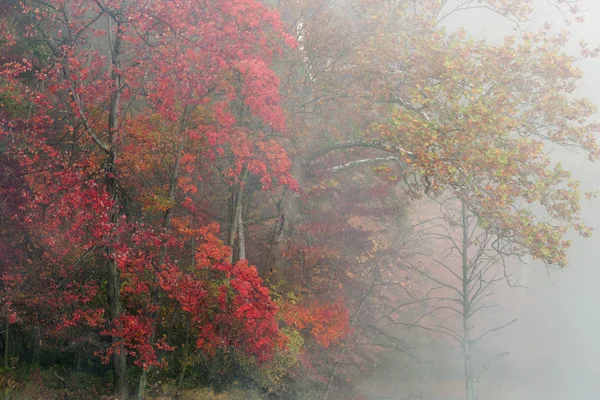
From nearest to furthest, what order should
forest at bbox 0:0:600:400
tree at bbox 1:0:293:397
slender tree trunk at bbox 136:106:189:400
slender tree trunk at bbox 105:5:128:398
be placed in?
tree at bbox 1:0:293:397, slender tree trunk at bbox 105:5:128:398, forest at bbox 0:0:600:400, slender tree trunk at bbox 136:106:189:400

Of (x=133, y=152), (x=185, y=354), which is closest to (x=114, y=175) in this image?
(x=133, y=152)

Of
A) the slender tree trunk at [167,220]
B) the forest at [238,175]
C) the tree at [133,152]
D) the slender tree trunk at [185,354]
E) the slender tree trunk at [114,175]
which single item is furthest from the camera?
the slender tree trunk at [185,354]

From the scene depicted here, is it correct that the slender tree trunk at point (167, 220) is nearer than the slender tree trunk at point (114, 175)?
No

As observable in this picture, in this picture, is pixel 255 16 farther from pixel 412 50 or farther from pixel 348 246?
pixel 348 246

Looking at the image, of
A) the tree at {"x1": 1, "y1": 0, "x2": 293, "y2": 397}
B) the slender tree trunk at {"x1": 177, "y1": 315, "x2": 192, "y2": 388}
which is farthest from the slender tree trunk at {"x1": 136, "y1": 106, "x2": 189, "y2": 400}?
the slender tree trunk at {"x1": 177, "y1": 315, "x2": 192, "y2": 388}

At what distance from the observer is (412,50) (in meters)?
18.5

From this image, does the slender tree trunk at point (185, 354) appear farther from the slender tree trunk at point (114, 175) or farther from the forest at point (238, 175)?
the slender tree trunk at point (114, 175)

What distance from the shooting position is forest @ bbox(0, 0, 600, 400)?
14.1m

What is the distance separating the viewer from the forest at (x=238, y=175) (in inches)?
553

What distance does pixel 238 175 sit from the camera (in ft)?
61.9

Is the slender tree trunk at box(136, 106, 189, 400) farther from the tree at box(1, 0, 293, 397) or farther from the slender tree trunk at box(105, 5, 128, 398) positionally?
the slender tree trunk at box(105, 5, 128, 398)

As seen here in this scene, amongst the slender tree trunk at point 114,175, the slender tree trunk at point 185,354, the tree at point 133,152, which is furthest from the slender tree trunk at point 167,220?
the slender tree trunk at point 185,354

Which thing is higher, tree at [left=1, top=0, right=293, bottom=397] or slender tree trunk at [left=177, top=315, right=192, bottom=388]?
tree at [left=1, top=0, right=293, bottom=397]

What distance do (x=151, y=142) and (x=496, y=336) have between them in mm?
43029
